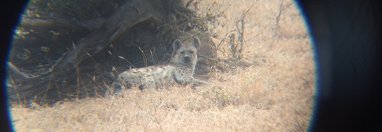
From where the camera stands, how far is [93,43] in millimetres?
6008

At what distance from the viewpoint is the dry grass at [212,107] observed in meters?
4.66

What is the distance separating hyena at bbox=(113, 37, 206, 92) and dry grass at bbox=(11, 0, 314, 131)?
211 millimetres

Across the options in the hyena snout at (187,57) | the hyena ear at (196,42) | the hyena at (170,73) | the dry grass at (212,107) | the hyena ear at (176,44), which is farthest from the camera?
the hyena ear at (196,42)

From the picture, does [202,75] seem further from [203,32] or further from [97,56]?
[97,56]

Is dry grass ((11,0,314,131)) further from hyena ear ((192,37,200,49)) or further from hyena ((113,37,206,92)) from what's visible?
hyena ear ((192,37,200,49))

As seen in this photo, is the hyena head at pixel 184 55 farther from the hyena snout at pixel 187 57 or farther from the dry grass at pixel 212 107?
the dry grass at pixel 212 107

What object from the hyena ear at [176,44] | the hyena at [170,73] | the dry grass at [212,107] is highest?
the hyena ear at [176,44]

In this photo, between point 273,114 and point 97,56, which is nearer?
point 273,114

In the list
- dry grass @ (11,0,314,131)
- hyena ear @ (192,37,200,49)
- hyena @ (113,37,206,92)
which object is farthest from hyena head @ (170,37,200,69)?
dry grass @ (11,0,314,131)

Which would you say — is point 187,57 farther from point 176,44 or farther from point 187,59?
point 176,44

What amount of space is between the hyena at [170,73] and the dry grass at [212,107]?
0.21 meters

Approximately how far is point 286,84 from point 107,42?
10.6 ft

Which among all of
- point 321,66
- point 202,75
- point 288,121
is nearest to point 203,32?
point 202,75

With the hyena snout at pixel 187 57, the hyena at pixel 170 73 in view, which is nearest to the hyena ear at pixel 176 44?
the hyena at pixel 170 73
